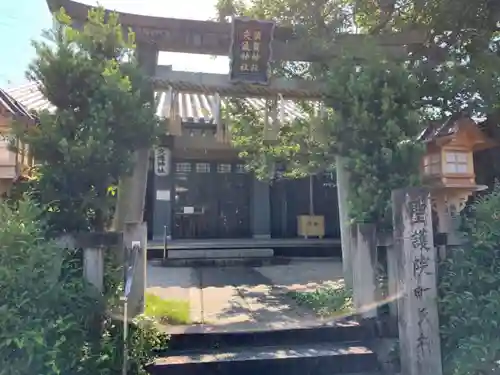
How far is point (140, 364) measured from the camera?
13.3ft

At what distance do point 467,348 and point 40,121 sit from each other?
14.5ft

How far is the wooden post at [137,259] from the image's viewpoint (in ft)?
15.2

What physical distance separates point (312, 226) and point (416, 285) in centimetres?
1018

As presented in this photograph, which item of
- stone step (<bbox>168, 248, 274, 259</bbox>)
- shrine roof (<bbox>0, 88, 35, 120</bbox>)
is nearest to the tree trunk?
shrine roof (<bbox>0, 88, 35, 120</bbox>)

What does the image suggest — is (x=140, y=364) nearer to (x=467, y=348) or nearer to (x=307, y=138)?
(x=467, y=348)

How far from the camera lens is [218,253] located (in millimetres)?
11227

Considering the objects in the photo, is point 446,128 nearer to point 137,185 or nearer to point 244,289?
point 137,185

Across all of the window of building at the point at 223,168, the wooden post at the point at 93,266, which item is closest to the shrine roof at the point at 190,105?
the window of building at the point at 223,168

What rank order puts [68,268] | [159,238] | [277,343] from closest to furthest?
1. [68,268]
2. [277,343]
3. [159,238]

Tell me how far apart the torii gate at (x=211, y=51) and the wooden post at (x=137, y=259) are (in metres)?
0.84

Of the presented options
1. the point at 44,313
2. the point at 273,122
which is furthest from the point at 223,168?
the point at 44,313

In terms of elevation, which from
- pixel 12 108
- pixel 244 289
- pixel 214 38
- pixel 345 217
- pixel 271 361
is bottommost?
pixel 271 361

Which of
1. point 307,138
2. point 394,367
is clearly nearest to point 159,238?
point 307,138

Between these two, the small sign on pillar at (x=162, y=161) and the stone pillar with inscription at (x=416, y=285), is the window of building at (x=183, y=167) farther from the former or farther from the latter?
the stone pillar with inscription at (x=416, y=285)
